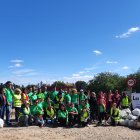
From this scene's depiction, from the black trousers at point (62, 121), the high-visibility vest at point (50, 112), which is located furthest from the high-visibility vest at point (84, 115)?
the high-visibility vest at point (50, 112)

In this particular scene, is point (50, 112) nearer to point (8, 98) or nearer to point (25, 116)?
point (25, 116)

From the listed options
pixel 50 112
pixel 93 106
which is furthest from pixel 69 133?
pixel 93 106

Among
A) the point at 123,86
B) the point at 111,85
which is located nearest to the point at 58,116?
the point at 123,86

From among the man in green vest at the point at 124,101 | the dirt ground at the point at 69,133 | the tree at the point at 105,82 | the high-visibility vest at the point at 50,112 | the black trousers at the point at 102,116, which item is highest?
the tree at the point at 105,82

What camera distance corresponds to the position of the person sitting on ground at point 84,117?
16.4 m

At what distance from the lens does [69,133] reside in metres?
14.6

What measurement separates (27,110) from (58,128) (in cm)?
176

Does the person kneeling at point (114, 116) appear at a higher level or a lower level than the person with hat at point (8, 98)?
lower

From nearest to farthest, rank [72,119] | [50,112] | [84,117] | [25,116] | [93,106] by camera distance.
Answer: [25,116], [72,119], [84,117], [50,112], [93,106]

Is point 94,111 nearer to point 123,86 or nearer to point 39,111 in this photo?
point 39,111

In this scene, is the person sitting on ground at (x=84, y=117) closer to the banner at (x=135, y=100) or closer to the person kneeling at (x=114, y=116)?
the person kneeling at (x=114, y=116)

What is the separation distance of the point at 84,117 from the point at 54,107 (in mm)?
1767

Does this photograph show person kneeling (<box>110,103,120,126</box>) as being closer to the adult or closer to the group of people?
the group of people

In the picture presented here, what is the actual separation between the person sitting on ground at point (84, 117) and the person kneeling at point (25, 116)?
2.51 m
